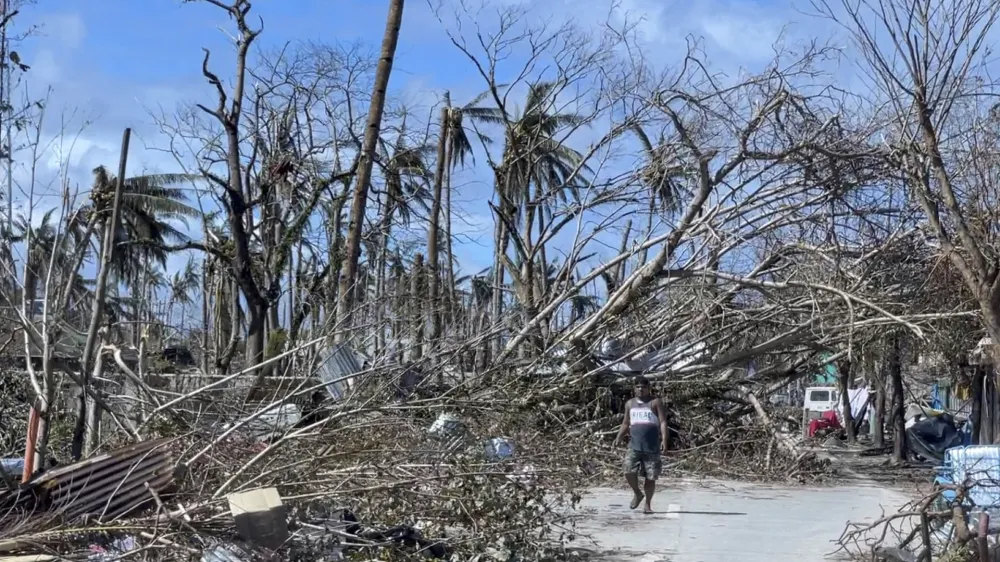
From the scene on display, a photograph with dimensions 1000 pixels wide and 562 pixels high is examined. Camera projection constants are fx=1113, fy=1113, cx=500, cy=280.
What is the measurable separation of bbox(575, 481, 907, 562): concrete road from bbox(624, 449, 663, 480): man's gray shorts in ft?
1.35

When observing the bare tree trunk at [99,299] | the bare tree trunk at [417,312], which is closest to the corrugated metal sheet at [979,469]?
the bare tree trunk at [417,312]

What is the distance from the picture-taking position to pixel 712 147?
41.0ft

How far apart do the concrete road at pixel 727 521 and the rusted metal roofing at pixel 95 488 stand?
3.64 meters

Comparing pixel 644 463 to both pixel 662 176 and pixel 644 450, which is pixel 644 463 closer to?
pixel 644 450

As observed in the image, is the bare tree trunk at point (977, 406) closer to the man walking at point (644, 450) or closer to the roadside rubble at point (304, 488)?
the man walking at point (644, 450)

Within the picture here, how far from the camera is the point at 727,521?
1066cm

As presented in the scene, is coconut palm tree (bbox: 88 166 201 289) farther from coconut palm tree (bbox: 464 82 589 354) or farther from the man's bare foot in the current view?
the man's bare foot

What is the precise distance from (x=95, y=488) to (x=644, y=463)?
5915mm

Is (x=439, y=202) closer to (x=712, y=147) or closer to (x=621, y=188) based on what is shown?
(x=621, y=188)

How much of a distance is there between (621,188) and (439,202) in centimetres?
648

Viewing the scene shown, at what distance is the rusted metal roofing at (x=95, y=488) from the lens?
6.30 meters

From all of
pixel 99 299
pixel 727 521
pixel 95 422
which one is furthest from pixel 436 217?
pixel 99 299

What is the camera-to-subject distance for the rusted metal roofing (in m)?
6.30

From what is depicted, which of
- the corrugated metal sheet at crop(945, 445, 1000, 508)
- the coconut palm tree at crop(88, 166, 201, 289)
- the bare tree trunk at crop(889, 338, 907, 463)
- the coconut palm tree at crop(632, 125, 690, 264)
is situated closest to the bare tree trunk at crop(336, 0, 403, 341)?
the coconut palm tree at crop(632, 125, 690, 264)
